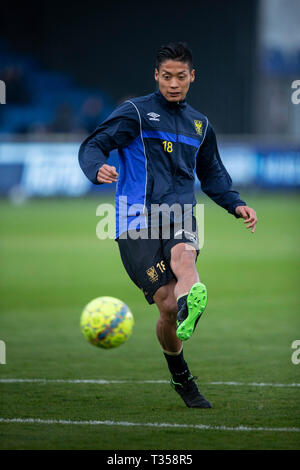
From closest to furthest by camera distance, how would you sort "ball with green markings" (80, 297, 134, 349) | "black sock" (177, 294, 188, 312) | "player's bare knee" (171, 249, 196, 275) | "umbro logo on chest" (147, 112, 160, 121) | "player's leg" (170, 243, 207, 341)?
1. "player's leg" (170, 243, 207, 341)
2. "black sock" (177, 294, 188, 312)
3. "player's bare knee" (171, 249, 196, 275)
4. "umbro logo on chest" (147, 112, 160, 121)
5. "ball with green markings" (80, 297, 134, 349)

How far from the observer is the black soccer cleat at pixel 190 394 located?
6.00 meters

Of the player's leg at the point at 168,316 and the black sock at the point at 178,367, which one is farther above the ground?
the player's leg at the point at 168,316

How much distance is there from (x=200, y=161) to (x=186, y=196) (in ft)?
1.74

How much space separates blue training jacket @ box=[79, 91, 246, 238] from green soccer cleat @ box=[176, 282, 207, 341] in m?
0.77

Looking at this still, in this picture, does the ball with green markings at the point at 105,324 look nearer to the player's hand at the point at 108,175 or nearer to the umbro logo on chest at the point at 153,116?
the player's hand at the point at 108,175

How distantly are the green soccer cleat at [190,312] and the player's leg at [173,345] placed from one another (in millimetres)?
420

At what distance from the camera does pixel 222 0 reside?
34438mm

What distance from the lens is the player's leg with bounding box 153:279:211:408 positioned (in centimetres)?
584

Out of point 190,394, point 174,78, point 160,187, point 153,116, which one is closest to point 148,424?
point 190,394

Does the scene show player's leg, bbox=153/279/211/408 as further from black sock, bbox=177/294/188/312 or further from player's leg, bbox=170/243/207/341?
black sock, bbox=177/294/188/312

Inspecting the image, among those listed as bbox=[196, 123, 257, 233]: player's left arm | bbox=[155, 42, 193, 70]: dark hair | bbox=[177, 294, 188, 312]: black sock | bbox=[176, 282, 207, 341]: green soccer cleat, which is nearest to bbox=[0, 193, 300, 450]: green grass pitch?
bbox=[176, 282, 207, 341]: green soccer cleat

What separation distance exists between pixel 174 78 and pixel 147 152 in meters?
0.56

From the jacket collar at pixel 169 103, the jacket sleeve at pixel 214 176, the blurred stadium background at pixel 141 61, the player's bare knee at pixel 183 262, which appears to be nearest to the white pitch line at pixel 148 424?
the player's bare knee at pixel 183 262
